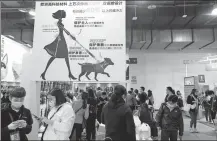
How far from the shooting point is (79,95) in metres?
4.06

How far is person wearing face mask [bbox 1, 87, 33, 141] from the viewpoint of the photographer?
195cm

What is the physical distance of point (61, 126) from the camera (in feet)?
6.56

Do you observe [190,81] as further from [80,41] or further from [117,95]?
[80,41]

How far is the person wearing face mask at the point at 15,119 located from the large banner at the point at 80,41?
0.52m

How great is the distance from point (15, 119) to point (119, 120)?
112 cm

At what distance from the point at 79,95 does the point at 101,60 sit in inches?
71.5

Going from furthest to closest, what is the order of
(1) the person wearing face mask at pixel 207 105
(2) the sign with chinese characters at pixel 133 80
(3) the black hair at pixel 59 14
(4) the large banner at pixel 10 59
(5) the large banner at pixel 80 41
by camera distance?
1. (2) the sign with chinese characters at pixel 133 80
2. (1) the person wearing face mask at pixel 207 105
3. (4) the large banner at pixel 10 59
4. (3) the black hair at pixel 59 14
5. (5) the large banner at pixel 80 41

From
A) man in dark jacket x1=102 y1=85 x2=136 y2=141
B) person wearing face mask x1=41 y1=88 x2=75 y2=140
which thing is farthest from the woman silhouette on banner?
man in dark jacket x1=102 y1=85 x2=136 y2=141

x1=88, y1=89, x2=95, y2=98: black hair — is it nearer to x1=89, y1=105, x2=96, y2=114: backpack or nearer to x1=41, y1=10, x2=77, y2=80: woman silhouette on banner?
x1=89, y1=105, x2=96, y2=114: backpack

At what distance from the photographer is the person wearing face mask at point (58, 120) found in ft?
6.56

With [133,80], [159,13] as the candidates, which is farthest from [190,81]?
[159,13]

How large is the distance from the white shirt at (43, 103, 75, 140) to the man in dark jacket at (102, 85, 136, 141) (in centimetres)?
47

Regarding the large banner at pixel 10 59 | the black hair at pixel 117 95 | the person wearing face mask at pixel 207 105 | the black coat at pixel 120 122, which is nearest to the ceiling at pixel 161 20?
the large banner at pixel 10 59

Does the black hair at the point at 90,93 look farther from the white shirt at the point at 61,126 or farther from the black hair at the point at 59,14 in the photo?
the white shirt at the point at 61,126
